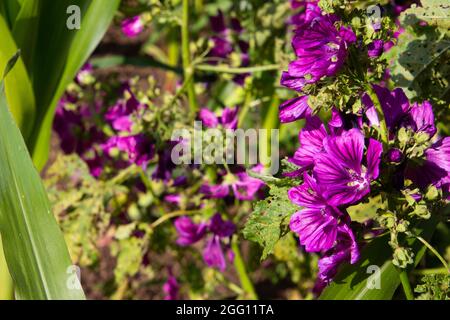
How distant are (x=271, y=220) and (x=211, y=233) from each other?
57 cm

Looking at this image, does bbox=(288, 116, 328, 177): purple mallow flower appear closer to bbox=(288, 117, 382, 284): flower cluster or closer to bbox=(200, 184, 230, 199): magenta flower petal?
bbox=(288, 117, 382, 284): flower cluster

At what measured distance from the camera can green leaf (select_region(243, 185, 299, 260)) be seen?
951 mm

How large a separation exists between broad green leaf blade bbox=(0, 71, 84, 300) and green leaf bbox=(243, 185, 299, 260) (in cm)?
26

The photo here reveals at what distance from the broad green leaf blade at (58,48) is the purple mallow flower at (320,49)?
504 mm

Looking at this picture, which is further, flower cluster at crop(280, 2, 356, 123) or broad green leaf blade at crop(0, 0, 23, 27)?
broad green leaf blade at crop(0, 0, 23, 27)

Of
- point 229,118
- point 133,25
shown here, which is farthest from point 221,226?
point 133,25

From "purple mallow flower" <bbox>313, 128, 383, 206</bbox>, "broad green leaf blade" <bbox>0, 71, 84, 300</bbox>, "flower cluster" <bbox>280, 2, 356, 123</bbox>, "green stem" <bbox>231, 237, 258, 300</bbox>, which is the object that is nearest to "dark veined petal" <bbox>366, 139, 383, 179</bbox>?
"purple mallow flower" <bbox>313, 128, 383, 206</bbox>

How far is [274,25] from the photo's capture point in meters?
1.62

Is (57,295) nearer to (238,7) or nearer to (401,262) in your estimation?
(401,262)

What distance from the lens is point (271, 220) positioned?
37.6 inches

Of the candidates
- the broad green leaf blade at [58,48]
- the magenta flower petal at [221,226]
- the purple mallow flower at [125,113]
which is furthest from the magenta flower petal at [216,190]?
the broad green leaf blade at [58,48]

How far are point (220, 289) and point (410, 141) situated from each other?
1138mm

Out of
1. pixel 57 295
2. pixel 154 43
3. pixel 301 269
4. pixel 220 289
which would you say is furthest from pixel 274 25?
pixel 154 43

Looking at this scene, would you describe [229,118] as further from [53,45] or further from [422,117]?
[422,117]
